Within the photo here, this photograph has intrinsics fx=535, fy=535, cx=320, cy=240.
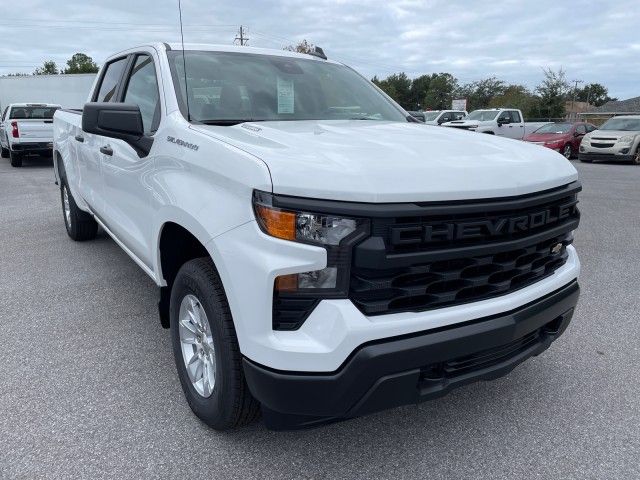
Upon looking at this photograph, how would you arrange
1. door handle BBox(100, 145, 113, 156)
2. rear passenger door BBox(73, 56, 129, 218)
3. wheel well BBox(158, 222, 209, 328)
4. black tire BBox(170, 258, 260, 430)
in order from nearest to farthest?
black tire BBox(170, 258, 260, 430)
wheel well BBox(158, 222, 209, 328)
door handle BBox(100, 145, 113, 156)
rear passenger door BBox(73, 56, 129, 218)

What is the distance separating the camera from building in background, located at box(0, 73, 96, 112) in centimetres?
2503

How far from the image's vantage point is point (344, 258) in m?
1.94

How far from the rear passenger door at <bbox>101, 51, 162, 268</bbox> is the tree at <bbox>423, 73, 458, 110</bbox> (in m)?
85.0

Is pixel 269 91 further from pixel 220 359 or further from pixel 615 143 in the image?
pixel 615 143

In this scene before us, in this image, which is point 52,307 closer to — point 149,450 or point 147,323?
point 147,323

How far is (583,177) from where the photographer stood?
13.7m

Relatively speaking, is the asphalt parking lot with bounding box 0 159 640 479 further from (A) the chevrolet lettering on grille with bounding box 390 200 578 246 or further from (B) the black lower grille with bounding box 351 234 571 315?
(A) the chevrolet lettering on grille with bounding box 390 200 578 246

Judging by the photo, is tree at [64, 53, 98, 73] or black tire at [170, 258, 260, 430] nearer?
black tire at [170, 258, 260, 430]

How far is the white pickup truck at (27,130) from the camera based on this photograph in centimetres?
1519

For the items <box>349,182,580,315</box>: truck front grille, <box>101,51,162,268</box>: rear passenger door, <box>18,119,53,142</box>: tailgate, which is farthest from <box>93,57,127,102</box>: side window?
<box>18,119,53,142</box>: tailgate

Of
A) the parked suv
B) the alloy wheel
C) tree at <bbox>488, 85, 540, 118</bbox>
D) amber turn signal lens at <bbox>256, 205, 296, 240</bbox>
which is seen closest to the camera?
amber turn signal lens at <bbox>256, 205, 296, 240</bbox>

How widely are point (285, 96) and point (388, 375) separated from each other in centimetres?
212

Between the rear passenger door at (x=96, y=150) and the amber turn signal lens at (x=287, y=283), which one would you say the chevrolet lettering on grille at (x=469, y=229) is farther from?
the rear passenger door at (x=96, y=150)

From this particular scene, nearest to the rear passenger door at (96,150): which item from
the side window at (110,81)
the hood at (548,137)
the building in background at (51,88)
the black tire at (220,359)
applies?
the side window at (110,81)
